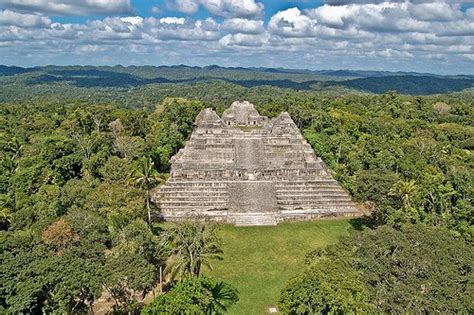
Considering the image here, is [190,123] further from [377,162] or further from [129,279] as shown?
[129,279]

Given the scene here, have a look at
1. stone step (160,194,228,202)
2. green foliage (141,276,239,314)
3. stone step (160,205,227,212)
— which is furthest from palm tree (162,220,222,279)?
stone step (160,194,228,202)

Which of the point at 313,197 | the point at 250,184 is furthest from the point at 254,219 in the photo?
the point at 313,197

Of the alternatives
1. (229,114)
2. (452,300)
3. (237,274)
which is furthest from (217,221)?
(229,114)

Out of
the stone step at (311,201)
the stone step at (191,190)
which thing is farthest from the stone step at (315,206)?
the stone step at (191,190)

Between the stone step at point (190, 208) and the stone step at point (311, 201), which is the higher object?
the stone step at point (311, 201)

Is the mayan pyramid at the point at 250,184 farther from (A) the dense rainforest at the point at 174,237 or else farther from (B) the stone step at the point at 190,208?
(A) the dense rainforest at the point at 174,237
